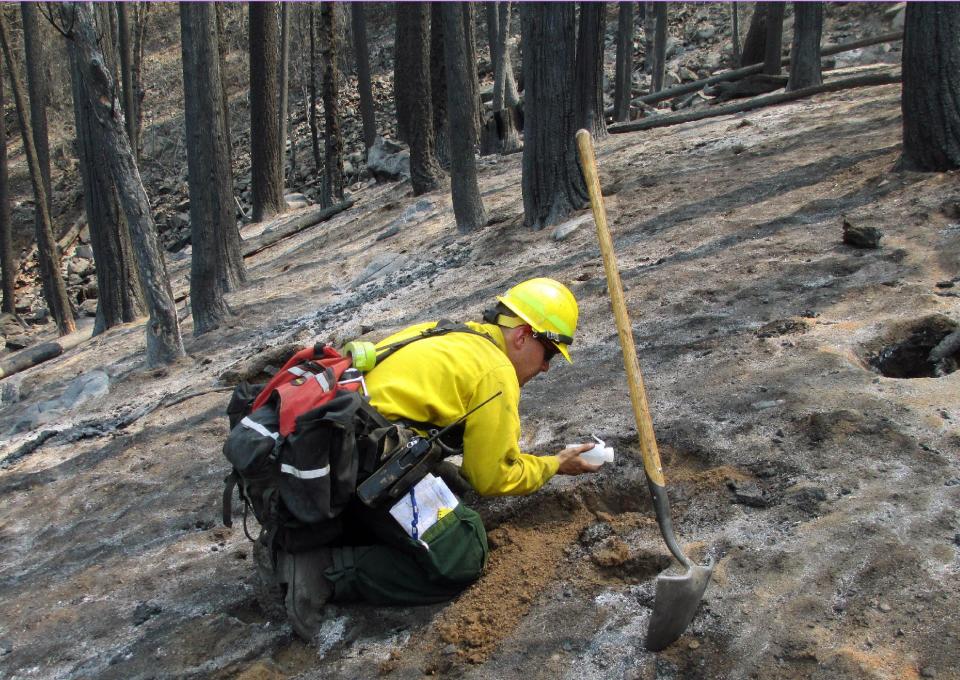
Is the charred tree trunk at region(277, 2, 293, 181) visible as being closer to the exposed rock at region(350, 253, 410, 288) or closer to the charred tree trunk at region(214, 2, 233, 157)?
the charred tree trunk at region(214, 2, 233, 157)

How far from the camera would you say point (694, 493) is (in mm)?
3643

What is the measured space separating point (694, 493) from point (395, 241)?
308 inches

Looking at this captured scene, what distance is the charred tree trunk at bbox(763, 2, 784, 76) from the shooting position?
1350cm

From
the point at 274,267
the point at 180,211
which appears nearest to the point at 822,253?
the point at 274,267

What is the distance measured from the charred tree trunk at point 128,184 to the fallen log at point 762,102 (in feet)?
22.6

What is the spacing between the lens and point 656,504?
319 centimetres

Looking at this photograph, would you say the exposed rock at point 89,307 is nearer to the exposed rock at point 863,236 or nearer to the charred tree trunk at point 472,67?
the charred tree trunk at point 472,67

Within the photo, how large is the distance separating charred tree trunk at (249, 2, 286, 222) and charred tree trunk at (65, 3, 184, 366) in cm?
732

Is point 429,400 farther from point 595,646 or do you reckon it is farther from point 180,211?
point 180,211

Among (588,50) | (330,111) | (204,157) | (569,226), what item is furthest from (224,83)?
(569,226)

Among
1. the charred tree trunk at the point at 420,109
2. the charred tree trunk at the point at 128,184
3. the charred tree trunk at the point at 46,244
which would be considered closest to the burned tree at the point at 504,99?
the charred tree trunk at the point at 420,109

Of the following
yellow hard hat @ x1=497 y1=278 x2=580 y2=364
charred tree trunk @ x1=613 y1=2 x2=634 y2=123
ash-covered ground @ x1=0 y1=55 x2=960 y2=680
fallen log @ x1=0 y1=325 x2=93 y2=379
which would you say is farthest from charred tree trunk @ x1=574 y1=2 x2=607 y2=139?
fallen log @ x1=0 y1=325 x2=93 y2=379

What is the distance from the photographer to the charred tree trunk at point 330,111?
14086 millimetres

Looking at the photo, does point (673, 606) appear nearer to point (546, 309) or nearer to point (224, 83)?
point (546, 309)
